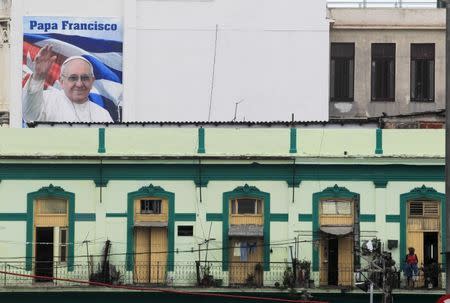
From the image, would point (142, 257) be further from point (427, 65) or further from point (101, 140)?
point (427, 65)

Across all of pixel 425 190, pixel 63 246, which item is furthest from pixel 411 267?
pixel 63 246

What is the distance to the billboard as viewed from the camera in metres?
60.0

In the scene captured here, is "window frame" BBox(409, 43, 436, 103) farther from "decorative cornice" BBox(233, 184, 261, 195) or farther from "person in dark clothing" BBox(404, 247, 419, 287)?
"decorative cornice" BBox(233, 184, 261, 195)

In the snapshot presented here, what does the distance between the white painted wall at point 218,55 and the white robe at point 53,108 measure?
417 mm

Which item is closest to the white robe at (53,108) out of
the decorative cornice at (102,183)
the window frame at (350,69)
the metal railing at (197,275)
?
the window frame at (350,69)

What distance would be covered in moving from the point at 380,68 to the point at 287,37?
3298 millimetres

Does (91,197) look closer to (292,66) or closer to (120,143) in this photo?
(120,143)

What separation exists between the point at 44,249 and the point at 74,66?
37.2 ft

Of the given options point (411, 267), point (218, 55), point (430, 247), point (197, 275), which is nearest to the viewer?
point (411, 267)

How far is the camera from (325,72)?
60.3m

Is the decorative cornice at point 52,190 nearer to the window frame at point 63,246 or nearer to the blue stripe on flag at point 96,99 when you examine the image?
the window frame at point 63,246

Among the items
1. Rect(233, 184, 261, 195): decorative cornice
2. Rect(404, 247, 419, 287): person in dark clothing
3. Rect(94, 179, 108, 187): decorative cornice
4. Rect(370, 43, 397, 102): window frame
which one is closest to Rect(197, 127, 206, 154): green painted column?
Rect(233, 184, 261, 195): decorative cornice

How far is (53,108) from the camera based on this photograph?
6000cm

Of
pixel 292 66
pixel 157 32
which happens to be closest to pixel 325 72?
pixel 292 66
